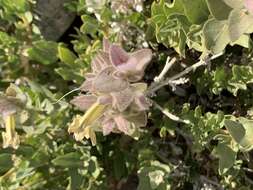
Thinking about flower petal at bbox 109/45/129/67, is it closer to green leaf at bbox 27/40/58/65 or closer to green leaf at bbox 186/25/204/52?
green leaf at bbox 186/25/204/52

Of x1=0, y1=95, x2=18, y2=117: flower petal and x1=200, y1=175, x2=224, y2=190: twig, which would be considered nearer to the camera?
x1=0, y1=95, x2=18, y2=117: flower petal

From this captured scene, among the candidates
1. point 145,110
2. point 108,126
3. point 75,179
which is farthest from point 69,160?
point 108,126

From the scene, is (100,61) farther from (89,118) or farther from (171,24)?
(171,24)

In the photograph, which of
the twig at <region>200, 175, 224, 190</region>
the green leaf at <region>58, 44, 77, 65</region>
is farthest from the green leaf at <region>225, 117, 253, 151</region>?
the green leaf at <region>58, 44, 77, 65</region>

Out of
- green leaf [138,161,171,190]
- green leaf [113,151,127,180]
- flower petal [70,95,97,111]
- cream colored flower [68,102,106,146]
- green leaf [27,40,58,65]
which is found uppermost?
flower petal [70,95,97,111]

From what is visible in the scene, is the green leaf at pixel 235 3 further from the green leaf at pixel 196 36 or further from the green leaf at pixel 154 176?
the green leaf at pixel 154 176

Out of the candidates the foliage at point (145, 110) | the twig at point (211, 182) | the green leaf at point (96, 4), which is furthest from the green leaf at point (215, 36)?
the twig at point (211, 182)
